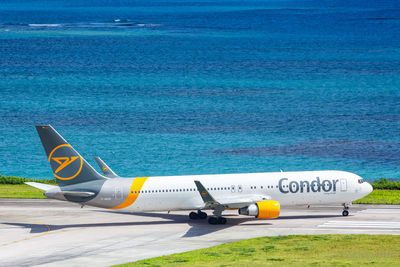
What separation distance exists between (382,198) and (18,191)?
41076mm

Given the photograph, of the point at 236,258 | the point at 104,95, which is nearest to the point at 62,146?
the point at 236,258

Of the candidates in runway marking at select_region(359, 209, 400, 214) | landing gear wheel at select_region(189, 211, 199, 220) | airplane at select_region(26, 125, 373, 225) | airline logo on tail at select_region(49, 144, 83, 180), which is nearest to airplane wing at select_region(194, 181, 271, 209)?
airplane at select_region(26, 125, 373, 225)

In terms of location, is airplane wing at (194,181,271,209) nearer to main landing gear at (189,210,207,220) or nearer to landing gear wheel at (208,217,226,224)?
landing gear wheel at (208,217,226,224)

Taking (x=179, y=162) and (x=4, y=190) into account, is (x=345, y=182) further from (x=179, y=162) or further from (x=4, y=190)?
(x=179, y=162)

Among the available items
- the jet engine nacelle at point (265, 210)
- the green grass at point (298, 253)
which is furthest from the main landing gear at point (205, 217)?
the green grass at point (298, 253)

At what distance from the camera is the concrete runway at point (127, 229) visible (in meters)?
52.4

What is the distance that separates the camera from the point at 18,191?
8594 cm

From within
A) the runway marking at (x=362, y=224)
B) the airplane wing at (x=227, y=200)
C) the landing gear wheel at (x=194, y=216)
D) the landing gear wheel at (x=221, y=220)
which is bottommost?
the runway marking at (x=362, y=224)

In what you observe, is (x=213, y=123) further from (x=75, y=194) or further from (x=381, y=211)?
(x=75, y=194)

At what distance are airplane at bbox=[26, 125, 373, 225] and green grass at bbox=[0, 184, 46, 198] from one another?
18.4 metres

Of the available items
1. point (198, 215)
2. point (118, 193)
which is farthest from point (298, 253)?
point (118, 193)

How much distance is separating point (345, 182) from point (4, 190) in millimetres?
41419

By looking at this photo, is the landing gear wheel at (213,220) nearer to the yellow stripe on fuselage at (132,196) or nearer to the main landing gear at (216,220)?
the main landing gear at (216,220)

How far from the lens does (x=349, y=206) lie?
67.7 meters
